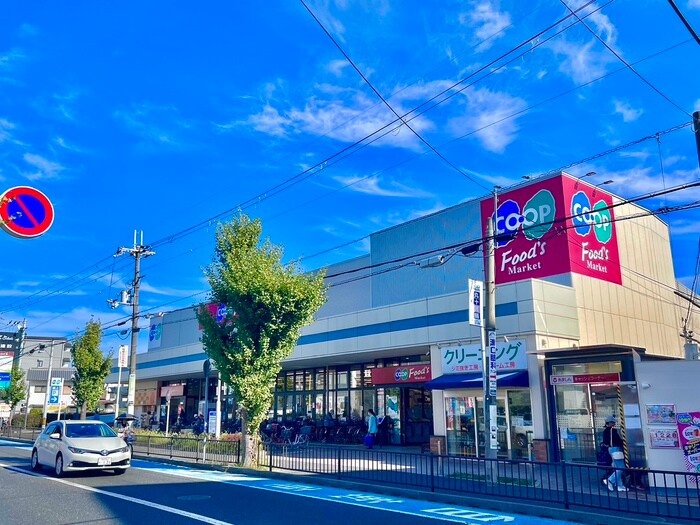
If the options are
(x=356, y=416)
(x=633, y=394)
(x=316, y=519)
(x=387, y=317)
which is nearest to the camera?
(x=316, y=519)

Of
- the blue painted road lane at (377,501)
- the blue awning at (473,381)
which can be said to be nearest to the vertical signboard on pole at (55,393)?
the blue painted road lane at (377,501)

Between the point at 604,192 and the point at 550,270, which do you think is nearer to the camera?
the point at 550,270

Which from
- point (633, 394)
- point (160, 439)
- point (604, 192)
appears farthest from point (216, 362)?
point (604, 192)

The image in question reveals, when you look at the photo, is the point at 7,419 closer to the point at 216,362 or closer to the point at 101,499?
the point at 216,362

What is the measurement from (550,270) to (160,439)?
1722cm

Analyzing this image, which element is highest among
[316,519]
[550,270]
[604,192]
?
[604,192]

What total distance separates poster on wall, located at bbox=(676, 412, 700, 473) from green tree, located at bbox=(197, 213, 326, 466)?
1071cm

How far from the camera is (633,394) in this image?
15.8 metres

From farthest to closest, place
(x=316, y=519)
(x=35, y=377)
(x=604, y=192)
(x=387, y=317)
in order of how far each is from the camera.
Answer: (x=35, y=377) → (x=604, y=192) → (x=387, y=317) → (x=316, y=519)

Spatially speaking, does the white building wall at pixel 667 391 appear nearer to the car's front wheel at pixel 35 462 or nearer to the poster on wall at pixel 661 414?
the poster on wall at pixel 661 414

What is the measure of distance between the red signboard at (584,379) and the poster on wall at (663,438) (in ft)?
7.44

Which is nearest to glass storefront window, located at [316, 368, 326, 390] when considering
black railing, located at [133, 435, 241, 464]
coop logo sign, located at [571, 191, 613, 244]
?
black railing, located at [133, 435, 241, 464]

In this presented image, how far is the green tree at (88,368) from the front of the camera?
33625 mm

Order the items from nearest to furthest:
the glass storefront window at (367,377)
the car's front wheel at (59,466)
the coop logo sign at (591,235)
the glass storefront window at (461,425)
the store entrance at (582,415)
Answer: the car's front wheel at (59,466) → the store entrance at (582,415) → the glass storefront window at (461,425) → the coop logo sign at (591,235) → the glass storefront window at (367,377)
